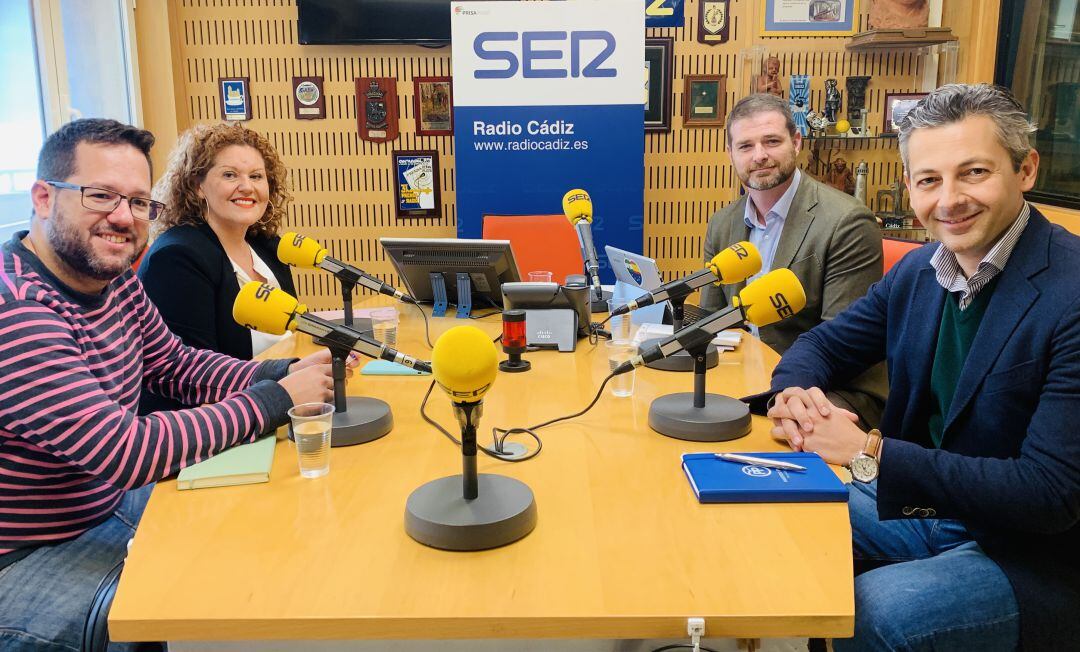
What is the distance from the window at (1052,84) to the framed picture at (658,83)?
1.87 m

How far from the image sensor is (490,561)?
4.22 ft

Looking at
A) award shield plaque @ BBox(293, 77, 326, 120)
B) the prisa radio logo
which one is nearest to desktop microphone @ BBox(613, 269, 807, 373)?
the prisa radio logo

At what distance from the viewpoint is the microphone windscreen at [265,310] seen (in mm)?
1784

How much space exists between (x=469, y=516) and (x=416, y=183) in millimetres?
4020

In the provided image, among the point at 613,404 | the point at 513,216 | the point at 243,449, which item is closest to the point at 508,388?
the point at 613,404

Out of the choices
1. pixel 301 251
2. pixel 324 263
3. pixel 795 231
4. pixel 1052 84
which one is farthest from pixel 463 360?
pixel 1052 84

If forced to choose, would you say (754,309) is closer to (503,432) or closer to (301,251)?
(503,432)

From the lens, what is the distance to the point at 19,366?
1554 millimetres

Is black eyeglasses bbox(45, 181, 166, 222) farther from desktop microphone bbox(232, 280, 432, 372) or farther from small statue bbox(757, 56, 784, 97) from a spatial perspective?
small statue bbox(757, 56, 784, 97)

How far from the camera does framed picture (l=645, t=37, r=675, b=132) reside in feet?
16.2

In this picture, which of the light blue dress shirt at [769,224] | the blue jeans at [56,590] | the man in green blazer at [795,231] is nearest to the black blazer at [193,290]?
the blue jeans at [56,590]

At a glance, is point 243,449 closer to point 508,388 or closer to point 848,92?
point 508,388

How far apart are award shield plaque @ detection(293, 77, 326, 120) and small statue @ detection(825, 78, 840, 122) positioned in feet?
9.94

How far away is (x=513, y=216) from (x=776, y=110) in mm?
1615
